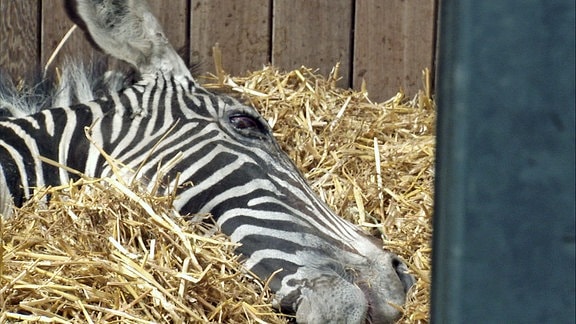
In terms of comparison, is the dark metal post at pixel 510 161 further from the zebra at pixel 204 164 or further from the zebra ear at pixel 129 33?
the zebra ear at pixel 129 33

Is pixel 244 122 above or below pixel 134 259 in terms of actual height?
above

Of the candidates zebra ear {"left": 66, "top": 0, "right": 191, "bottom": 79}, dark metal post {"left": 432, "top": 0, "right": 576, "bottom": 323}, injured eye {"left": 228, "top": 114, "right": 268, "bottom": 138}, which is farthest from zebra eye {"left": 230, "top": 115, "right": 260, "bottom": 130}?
dark metal post {"left": 432, "top": 0, "right": 576, "bottom": 323}

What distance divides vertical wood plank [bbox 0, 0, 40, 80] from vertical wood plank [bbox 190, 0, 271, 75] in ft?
2.66

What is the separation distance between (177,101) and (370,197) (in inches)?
39.7

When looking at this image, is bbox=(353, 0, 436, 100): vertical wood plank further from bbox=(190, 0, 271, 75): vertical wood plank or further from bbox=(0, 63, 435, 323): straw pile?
bbox=(0, 63, 435, 323): straw pile

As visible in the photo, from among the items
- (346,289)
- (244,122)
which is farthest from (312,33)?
(346,289)

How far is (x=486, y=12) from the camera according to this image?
0.53 metres

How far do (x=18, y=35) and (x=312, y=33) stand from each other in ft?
4.97

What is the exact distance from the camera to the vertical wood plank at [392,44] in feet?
17.4

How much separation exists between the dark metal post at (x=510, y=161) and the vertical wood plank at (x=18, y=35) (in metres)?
4.76

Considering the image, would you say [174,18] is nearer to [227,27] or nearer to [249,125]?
[227,27]

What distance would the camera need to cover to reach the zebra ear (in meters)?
3.97

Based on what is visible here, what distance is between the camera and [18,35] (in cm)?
514

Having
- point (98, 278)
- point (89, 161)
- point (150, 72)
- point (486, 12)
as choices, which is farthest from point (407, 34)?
point (486, 12)
